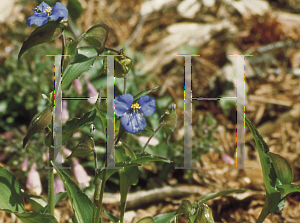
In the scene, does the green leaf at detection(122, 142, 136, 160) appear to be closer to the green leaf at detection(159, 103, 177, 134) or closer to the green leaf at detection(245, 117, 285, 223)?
the green leaf at detection(159, 103, 177, 134)

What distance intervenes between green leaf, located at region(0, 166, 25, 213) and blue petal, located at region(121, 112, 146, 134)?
0.60 meters

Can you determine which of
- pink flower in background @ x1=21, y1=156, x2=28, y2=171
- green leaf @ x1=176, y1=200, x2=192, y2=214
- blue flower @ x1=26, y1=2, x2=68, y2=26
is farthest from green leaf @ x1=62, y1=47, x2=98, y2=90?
pink flower in background @ x1=21, y1=156, x2=28, y2=171

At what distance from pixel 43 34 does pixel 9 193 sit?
722 millimetres

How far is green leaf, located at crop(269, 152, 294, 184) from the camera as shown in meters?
1.57

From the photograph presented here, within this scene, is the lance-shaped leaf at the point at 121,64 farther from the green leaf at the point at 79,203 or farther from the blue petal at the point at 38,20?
the green leaf at the point at 79,203

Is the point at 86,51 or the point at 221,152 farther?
the point at 221,152

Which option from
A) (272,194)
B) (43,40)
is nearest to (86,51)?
(43,40)

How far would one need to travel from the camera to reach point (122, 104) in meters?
1.40

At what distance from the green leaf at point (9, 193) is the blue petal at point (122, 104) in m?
0.58

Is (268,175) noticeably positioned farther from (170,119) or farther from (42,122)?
(42,122)

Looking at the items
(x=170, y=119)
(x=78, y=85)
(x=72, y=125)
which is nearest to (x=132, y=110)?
(x=170, y=119)

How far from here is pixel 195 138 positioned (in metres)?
2.60

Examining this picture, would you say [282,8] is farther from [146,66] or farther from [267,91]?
[146,66]

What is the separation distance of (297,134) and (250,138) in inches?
14.8
